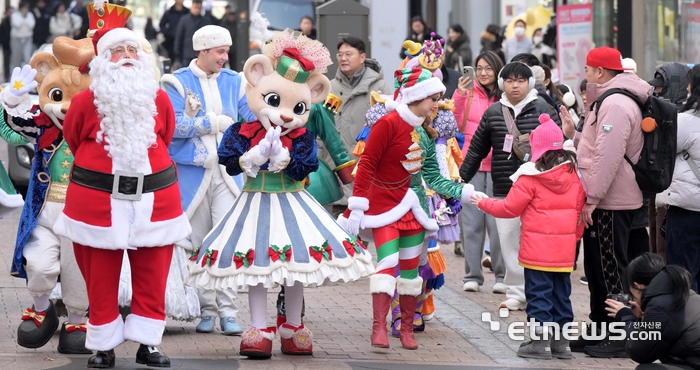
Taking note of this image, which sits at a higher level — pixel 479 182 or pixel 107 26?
pixel 107 26

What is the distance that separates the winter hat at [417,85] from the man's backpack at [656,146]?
3.96ft

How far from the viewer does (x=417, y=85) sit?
7945mm

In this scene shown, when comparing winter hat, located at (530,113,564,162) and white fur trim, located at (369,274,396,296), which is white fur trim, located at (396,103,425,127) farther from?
white fur trim, located at (369,274,396,296)

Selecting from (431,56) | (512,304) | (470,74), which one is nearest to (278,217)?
(431,56)

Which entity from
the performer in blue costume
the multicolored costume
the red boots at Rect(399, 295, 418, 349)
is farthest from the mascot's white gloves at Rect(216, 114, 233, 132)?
the red boots at Rect(399, 295, 418, 349)

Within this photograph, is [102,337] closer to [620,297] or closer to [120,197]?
[120,197]

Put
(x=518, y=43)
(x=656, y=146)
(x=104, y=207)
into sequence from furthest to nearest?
(x=518, y=43)
(x=656, y=146)
(x=104, y=207)

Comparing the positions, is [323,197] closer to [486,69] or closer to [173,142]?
[173,142]

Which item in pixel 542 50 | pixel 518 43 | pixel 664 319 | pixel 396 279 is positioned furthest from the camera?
pixel 518 43

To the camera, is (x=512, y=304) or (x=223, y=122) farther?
(x=512, y=304)

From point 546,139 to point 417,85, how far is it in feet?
2.95

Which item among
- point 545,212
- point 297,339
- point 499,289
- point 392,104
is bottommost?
point 499,289

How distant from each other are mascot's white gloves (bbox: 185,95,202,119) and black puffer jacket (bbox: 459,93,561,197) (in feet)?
6.98

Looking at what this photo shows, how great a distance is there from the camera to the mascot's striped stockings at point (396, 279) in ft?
26.1
